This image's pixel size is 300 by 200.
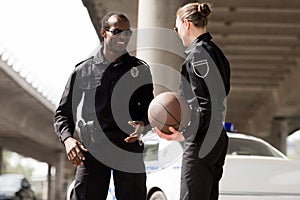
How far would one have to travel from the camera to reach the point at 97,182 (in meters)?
4.93

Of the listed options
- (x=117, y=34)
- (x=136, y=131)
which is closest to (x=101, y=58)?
(x=117, y=34)

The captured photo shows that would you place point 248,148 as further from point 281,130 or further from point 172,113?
point 281,130

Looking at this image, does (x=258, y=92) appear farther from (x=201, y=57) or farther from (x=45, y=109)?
(x=201, y=57)

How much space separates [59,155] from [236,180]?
4610 cm

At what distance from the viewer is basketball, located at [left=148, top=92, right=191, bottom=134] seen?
443 centimetres

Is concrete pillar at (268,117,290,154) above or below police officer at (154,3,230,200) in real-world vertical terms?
above

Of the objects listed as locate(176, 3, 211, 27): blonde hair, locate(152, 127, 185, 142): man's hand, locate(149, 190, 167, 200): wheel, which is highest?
locate(176, 3, 211, 27): blonde hair

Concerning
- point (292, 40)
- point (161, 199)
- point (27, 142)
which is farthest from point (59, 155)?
point (161, 199)

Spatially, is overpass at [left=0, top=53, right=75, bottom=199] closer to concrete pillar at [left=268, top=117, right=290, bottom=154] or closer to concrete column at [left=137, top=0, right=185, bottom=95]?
concrete pillar at [left=268, top=117, right=290, bottom=154]

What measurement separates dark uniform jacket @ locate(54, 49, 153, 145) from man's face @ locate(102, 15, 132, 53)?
0.31ft

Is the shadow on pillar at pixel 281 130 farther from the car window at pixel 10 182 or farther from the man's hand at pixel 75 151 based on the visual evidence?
the man's hand at pixel 75 151

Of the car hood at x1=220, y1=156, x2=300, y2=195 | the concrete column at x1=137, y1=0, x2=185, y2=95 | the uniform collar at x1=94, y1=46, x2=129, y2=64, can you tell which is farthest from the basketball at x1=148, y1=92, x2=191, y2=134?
the concrete column at x1=137, y1=0, x2=185, y2=95

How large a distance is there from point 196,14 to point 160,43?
7.02 m

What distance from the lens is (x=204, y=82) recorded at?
173 inches
